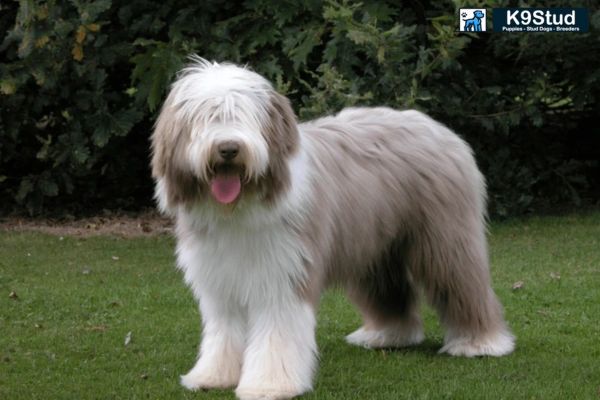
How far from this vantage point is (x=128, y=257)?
9.82m

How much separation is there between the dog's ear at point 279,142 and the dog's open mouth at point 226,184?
151mm

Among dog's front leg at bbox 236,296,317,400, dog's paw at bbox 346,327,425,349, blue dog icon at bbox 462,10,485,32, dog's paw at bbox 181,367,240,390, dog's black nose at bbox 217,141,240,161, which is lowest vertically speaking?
dog's paw at bbox 346,327,425,349

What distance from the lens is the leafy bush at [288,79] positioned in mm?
10438

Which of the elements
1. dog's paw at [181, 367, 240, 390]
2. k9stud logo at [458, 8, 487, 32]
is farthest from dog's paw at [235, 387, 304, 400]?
k9stud logo at [458, 8, 487, 32]

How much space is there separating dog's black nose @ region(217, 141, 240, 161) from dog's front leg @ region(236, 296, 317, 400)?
84 cm

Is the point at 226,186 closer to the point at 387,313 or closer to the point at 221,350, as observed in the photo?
the point at 221,350

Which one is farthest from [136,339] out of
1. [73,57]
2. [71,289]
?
[73,57]

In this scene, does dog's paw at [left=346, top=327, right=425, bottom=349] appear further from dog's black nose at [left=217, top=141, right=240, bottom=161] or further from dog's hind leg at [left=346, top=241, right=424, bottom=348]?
dog's black nose at [left=217, top=141, right=240, bottom=161]

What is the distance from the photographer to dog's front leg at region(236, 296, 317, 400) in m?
5.25

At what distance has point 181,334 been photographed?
6902mm

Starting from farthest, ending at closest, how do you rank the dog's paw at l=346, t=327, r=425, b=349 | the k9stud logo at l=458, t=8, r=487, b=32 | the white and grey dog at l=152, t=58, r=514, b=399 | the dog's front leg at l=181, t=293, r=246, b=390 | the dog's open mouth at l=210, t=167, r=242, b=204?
the k9stud logo at l=458, t=8, r=487, b=32 < the dog's paw at l=346, t=327, r=425, b=349 < the dog's front leg at l=181, t=293, r=246, b=390 < the white and grey dog at l=152, t=58, r=514, b=399 < the dog's open mouth at l=210, t=167, r=242, b=204

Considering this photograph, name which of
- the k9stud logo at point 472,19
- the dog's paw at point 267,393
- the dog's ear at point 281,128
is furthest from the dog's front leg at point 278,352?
the k9stud logo at point 472,19

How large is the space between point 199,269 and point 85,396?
2.92ft

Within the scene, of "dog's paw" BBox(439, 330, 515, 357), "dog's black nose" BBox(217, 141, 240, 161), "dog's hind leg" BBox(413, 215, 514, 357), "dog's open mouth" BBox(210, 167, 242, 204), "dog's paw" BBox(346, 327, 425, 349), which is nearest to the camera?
"dog's black nose" BBox(217, 141, 240, 161)
